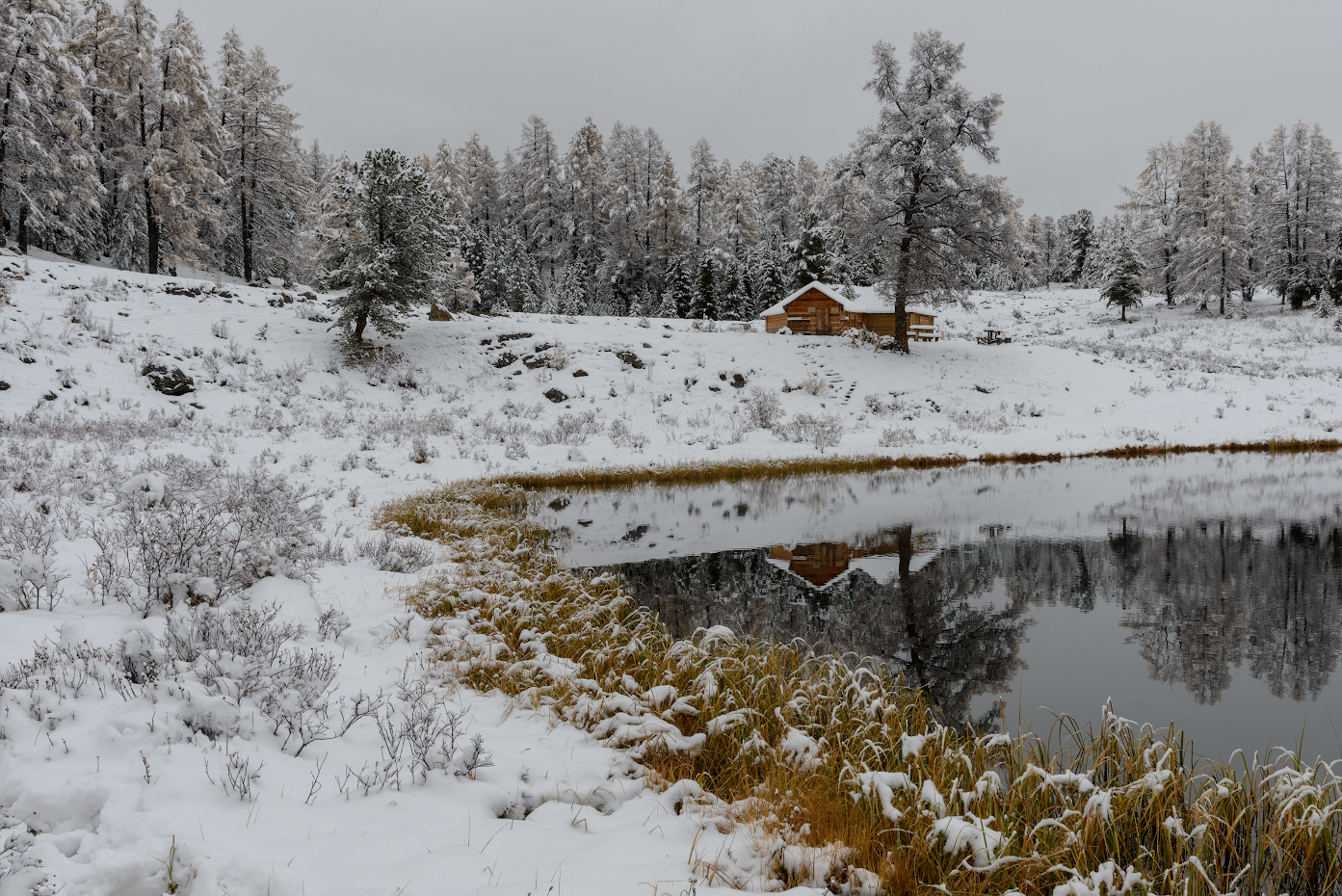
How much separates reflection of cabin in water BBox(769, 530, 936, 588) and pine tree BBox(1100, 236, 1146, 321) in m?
54.3

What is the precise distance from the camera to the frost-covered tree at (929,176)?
30.0m

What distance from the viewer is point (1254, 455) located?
21.6 metres

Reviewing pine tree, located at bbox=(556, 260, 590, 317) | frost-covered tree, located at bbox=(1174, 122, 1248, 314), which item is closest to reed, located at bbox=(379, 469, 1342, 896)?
pine tree, located at bbox=(556, 260, 590, 317)

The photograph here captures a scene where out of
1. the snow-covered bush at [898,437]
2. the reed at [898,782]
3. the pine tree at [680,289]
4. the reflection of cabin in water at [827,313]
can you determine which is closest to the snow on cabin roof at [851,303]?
the reflection of cabin in water at [827,313]

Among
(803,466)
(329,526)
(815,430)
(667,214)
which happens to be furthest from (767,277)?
(329,526)

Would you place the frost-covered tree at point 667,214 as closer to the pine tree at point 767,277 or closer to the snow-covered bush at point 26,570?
the pine tree at point 767,277

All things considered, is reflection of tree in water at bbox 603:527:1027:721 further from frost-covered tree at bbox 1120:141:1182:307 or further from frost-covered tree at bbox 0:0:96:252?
frost-covered tree at bbox 1120:141:1182:307

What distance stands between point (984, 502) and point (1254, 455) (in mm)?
14217

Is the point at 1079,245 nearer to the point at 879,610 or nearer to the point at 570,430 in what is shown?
the point at 570,430

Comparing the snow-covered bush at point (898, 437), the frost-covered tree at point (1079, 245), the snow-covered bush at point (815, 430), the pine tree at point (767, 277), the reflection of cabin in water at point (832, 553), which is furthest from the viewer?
the frost-covered tree at point (1079, 245)

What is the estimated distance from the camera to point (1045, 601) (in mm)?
8242

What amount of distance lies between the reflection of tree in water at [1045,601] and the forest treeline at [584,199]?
74.1 feet

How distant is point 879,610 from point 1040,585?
2725mm

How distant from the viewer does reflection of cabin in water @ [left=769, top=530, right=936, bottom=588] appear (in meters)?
9.44
